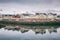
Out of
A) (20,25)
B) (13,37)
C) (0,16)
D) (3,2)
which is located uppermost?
(3,2)

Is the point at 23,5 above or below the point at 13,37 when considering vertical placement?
above

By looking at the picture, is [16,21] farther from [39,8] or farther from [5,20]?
[39,8]

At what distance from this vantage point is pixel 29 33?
1139mm

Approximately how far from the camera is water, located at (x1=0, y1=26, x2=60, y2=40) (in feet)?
3.73

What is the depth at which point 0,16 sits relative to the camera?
1.17 metres

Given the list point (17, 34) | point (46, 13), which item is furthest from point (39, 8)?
point (17, 34)

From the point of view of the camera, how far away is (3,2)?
117 cm

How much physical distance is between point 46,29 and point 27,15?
0.23m

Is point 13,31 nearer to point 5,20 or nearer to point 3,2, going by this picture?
point 5,20

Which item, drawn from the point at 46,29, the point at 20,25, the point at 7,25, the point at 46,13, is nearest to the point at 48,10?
the point at 46,13

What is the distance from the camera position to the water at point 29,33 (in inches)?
44.8

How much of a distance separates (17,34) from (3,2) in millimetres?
350

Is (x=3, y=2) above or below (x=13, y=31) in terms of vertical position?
above

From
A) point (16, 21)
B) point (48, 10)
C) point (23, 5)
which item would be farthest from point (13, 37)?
point (48, 10)
